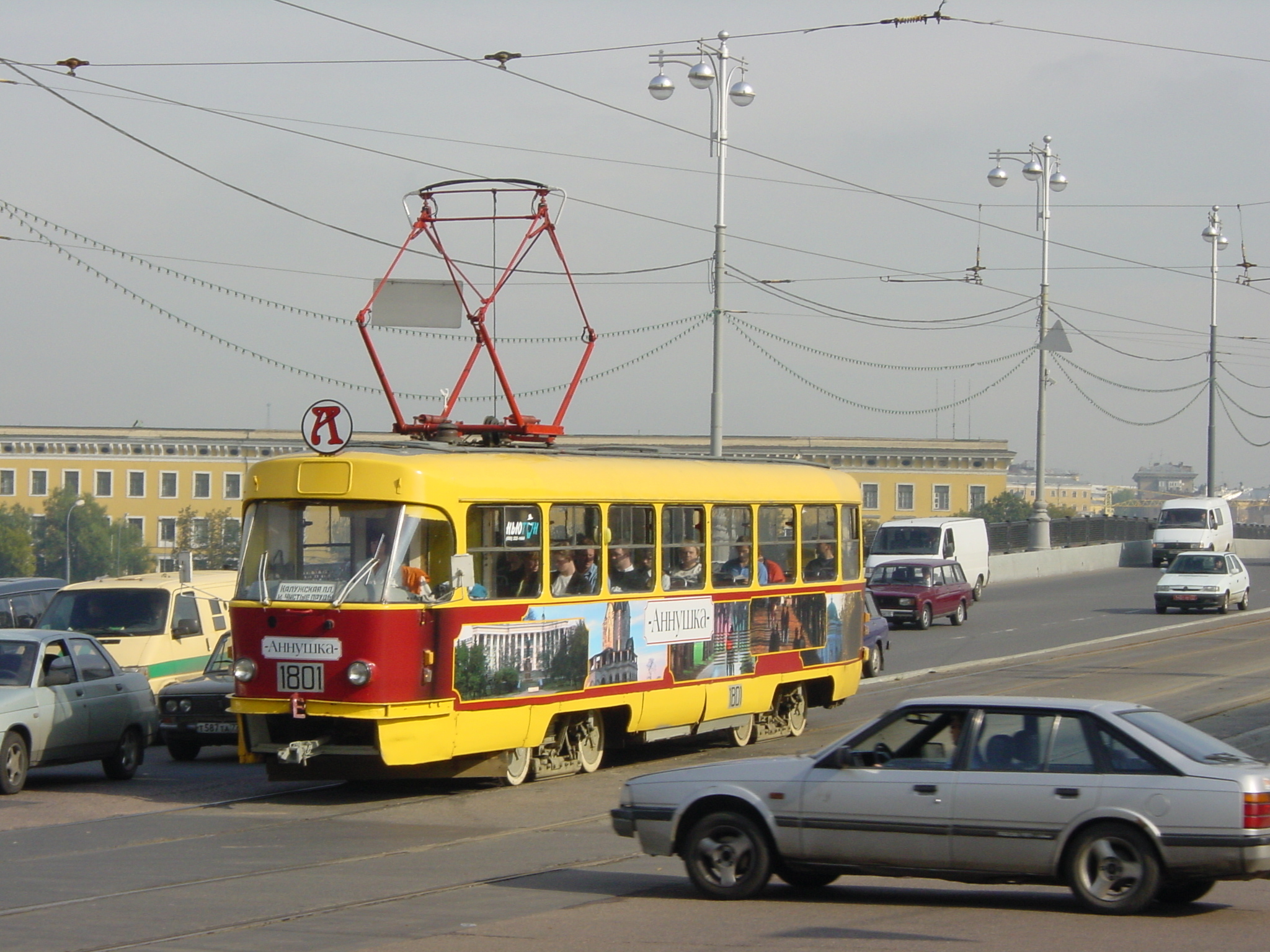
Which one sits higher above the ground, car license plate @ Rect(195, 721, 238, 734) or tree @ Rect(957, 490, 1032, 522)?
tree @ Rect(957, 490, 1032, 522)

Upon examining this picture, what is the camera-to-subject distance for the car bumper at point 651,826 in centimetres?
965

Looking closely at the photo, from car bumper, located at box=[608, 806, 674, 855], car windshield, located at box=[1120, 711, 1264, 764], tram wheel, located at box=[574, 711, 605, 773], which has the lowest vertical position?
tram wheel, located at box=[574, 711, 605, 773]

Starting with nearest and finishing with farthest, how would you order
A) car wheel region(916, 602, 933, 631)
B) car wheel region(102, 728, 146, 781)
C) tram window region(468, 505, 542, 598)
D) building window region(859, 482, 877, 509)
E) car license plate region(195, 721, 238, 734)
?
tram window region(468, 505, 542, 598), car wheel region(102, 728, 146, 781), car license plate region(195, 721, 238, 734), car wheel region(916, 602, 933, 631), building window region(859, 482, 877, 509)

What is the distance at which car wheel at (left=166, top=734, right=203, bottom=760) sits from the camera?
17.8 metres

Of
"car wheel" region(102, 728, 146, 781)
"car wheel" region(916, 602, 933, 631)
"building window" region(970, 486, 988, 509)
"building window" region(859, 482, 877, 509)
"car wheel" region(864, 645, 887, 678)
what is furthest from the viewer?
"building window" region(970, 486, 988, 509)

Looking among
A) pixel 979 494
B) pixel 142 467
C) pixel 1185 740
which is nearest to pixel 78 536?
pixel 142 467

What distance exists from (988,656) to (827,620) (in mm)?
11470

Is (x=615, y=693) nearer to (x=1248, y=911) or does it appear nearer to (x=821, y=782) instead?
(x=821, y=782)

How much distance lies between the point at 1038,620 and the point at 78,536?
42.0 m

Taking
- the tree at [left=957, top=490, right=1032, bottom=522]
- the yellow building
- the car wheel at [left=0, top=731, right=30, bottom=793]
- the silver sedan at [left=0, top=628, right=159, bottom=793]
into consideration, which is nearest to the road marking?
the silver sedan at [left=0, top=628, right=159, bottom=793]

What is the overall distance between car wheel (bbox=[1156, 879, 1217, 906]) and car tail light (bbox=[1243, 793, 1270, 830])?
0.54 m

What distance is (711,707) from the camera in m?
17.1

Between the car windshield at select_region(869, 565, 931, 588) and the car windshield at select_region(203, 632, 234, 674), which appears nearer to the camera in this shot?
the car windshield at select_region(203, 632, 234, 674)

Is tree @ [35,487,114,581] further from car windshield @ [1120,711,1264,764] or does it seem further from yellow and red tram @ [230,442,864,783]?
car windshield @ [1120,711,1264,764]
